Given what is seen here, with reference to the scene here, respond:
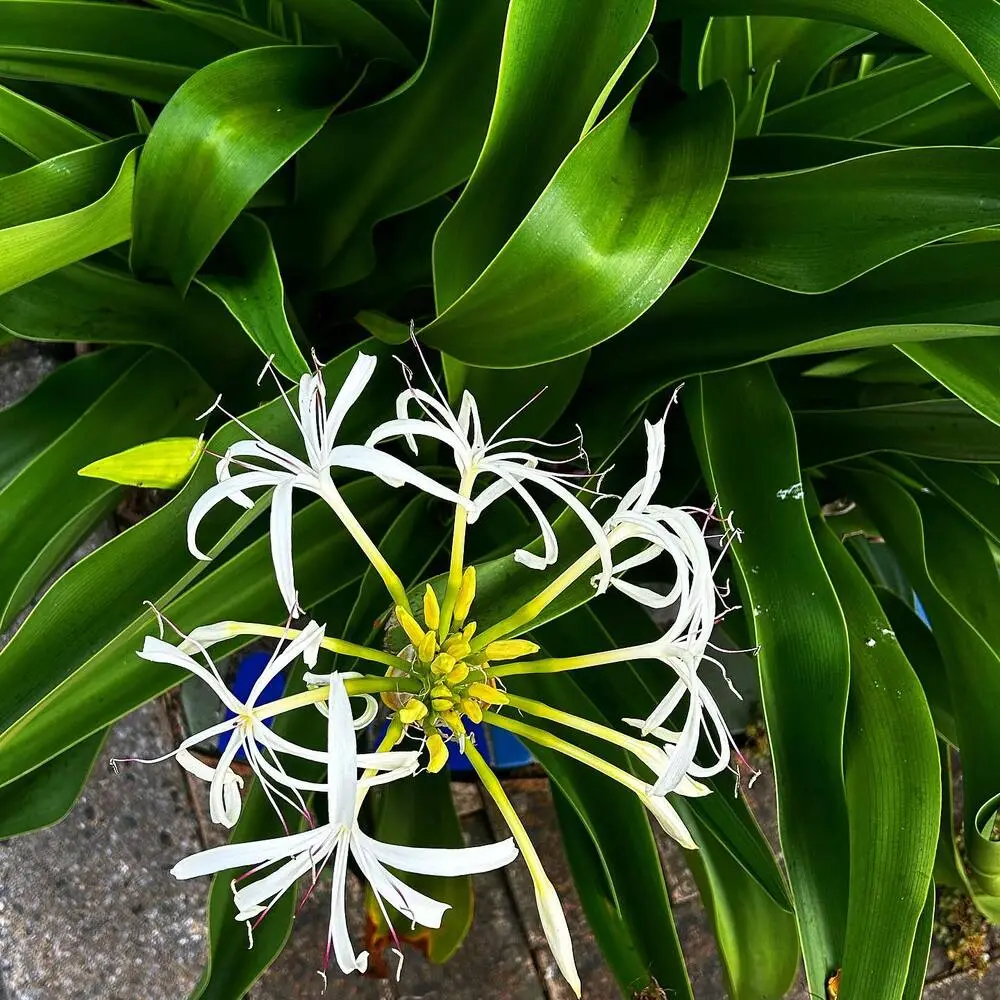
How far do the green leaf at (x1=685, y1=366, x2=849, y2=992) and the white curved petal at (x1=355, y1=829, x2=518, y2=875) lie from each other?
246 millimetres

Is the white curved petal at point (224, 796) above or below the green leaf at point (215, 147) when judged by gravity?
below

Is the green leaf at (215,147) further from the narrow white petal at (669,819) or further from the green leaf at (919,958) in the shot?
the green leaf at (919,958)

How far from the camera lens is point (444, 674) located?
0.37 metres

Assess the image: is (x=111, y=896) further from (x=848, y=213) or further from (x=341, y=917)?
(x=848, y=213)

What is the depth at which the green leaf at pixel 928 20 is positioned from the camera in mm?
392

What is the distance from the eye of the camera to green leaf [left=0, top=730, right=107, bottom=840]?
56 centimetres

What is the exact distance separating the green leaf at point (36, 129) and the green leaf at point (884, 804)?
591mm

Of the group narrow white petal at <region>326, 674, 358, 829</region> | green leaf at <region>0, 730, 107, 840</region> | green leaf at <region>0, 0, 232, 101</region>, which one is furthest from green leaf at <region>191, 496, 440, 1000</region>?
green leaf at <region>0, 0, 232, 101</region>

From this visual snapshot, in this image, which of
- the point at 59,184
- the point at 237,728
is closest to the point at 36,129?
the point at 59,184

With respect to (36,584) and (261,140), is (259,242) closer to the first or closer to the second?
(261,140)

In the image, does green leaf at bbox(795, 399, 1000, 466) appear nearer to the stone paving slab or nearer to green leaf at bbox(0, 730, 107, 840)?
green leaf at bbox(0, 730, 107, 840)

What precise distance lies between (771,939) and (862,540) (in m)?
0.45

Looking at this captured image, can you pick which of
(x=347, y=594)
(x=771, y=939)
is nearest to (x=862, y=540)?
(x=771, y=939)

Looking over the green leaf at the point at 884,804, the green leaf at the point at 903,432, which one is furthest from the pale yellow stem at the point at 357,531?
the green leaf at the point at 903,432
